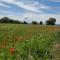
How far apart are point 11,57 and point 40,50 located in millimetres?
1622

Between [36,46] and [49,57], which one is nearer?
[49,57]

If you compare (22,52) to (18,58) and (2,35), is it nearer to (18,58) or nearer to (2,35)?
(18,58)

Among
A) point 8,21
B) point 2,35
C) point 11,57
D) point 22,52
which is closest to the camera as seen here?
point 11,57

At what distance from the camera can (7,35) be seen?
9.08 metres

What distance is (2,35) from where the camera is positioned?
29.0 ft

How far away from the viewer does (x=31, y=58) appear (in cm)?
541

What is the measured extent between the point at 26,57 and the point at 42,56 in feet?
1.70

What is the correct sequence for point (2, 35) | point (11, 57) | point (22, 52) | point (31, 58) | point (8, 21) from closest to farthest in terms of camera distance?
point (11, 57) → point (31, 58) → point (22, 52) → point (2, 35) → point (8, 21)

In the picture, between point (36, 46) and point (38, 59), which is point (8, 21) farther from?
point (38, 59)

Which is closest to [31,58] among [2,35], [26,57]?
[26,57]

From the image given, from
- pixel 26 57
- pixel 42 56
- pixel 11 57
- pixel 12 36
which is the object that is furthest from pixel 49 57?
pixel 12 36

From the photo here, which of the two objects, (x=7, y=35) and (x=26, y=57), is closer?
(x=26, y=57)

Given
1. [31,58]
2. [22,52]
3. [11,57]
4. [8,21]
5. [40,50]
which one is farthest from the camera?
[8,21]

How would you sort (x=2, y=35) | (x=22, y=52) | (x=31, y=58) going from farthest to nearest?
(x=2, y=35)
(x=22, y=52)
(x=31, y=58)
